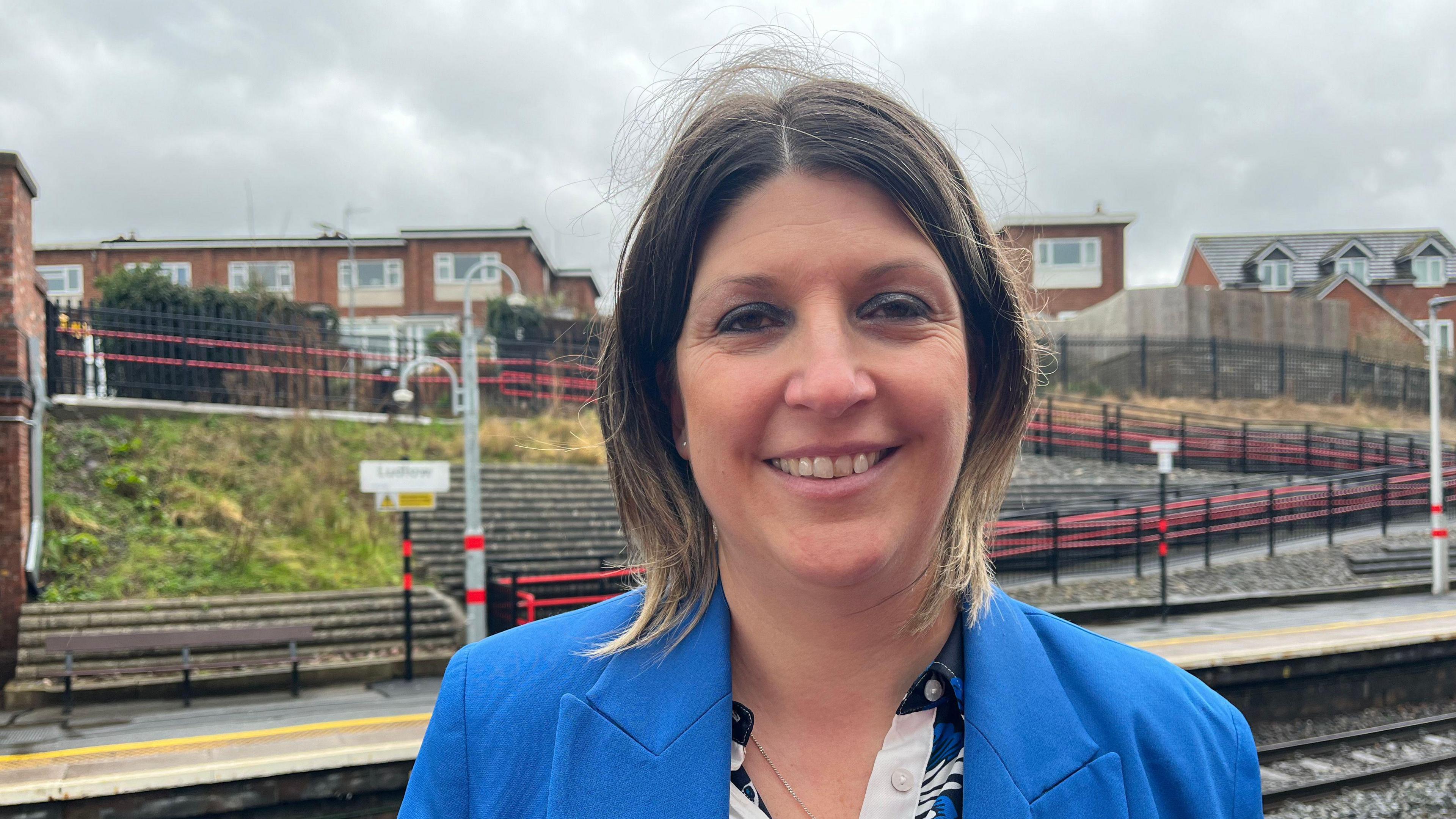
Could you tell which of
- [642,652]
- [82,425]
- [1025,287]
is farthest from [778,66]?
[82,425]

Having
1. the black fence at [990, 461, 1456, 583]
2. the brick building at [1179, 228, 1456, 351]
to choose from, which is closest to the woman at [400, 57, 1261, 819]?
the black fence at [990, 461, 1456, 583]

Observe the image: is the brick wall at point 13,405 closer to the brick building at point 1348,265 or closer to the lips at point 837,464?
the lips at point 837,464

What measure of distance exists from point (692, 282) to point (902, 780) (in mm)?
821

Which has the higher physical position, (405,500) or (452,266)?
(452,266)

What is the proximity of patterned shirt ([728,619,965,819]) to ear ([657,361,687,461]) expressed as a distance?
461 millimetres

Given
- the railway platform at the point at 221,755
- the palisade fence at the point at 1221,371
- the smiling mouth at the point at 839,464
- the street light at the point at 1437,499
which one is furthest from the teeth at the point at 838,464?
the palisade fence at the point at 1221,371

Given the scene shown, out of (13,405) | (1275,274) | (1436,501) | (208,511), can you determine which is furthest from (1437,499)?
(1275,274)

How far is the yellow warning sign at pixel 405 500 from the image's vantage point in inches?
460

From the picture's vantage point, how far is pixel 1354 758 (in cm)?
811

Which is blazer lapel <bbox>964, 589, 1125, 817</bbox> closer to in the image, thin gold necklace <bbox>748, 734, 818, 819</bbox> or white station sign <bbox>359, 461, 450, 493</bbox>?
thin gold necklace <bbox>748, 734, 818, 819</bbox>

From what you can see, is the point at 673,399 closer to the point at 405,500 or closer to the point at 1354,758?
the point at 1354,758

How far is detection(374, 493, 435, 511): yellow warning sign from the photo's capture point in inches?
460

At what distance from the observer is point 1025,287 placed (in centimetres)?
168

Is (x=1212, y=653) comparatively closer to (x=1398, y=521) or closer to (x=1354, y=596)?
(x=1354, y=596)
